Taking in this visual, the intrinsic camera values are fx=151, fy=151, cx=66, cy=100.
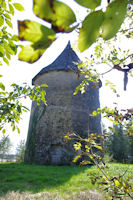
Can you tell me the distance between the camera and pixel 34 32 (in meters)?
0.35

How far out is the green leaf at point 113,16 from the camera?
1.12ft

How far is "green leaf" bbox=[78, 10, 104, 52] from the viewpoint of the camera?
349mm

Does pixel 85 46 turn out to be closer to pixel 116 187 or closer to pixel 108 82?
pixel 116 187

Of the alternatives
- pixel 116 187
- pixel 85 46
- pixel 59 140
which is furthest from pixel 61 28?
pixel 59 140

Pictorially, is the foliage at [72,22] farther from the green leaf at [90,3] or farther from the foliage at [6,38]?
the foliage at [6,38]

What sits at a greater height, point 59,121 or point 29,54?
point 59,121

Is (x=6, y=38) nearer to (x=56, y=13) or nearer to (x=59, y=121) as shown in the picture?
(x=56, y=13)

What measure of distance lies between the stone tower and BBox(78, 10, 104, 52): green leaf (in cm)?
792

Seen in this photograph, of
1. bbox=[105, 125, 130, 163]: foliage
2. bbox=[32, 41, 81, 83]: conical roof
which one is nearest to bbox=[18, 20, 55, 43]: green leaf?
bbox=[32, 41, 81, 83]: conical roof

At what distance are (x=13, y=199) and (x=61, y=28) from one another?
3.34 meters

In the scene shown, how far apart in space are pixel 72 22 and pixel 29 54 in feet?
0.41

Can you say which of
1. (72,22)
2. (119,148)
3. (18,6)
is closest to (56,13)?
(72,22)

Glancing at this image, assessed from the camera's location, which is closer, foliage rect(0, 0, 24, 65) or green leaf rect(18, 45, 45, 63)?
green leaf rect(18, 45, 45, 63)

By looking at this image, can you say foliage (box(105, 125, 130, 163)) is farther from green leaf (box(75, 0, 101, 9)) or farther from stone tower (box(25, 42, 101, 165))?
green leaf (box(75, 0, 101, 9))
